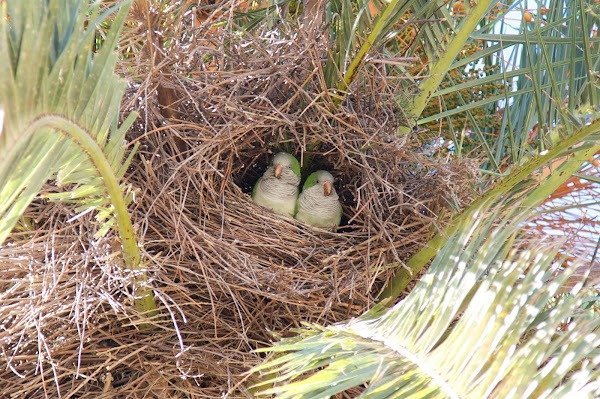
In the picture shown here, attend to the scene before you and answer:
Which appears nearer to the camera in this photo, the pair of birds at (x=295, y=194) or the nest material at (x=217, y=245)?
the nest material at (x=217, y=245)

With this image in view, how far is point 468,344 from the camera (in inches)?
48.9

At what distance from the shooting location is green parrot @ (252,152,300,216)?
2414 millimetres

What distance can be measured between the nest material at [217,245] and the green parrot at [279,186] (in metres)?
0.06

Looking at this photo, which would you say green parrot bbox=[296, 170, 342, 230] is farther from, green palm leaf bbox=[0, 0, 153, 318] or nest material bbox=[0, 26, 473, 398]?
green palm leaf bbox=[0, 0, 153, 318]

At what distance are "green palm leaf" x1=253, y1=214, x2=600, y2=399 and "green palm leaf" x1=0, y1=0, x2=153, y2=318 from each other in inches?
17.6

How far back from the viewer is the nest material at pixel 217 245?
182cm

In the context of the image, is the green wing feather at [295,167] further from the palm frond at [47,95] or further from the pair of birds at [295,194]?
the palm frond at [47,95]

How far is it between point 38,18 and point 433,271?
81 cm

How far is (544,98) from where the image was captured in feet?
8.00

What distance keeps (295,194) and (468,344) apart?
51.4 inches

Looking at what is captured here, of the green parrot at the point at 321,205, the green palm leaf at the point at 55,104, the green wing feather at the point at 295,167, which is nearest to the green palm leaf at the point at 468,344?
the green palm leaf at the point at 55,104

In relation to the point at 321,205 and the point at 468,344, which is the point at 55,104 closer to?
the point at 468,344

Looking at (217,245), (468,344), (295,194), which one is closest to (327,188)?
(295,194)

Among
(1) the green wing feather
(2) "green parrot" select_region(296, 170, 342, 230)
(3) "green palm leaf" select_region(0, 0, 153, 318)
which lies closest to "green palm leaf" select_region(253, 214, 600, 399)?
(3) "green palm leaf" select_region(0, 0, 153, 318)
